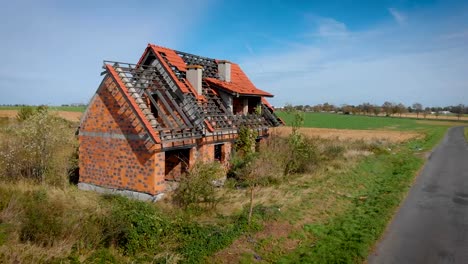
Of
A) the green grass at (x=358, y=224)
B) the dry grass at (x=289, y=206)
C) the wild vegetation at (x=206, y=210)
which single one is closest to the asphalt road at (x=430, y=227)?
the green grass at (x=358, y=224)

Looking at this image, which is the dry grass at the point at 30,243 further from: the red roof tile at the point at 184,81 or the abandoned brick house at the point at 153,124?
the red roof tile at the point at 184,81

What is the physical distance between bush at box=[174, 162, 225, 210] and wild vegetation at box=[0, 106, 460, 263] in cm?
4

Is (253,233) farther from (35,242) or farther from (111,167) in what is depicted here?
(111,167)

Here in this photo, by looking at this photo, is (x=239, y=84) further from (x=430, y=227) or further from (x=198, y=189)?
(x=430, y=227)

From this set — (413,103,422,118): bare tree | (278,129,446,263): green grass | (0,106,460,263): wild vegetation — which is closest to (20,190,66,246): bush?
(0,106,460,263): wild vegetation

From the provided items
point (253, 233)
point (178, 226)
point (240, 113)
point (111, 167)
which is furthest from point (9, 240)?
point (240, 113)

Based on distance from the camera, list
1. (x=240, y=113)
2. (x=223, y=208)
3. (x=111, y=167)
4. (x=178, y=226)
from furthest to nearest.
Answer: (x=240, y=113) → (x=111, y=167) → (x=223, y=208) → (x=178, y=226)

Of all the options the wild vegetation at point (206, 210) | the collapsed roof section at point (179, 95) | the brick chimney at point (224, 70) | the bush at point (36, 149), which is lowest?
the wild vegetation at point (206, 210)

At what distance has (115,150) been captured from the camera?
627 inches

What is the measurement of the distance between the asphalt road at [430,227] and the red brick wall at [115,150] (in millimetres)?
9906

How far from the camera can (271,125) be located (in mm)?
22672

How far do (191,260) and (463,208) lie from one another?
1237cm

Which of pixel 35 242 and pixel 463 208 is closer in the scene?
pixel 35 242

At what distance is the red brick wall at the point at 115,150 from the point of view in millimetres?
14852
